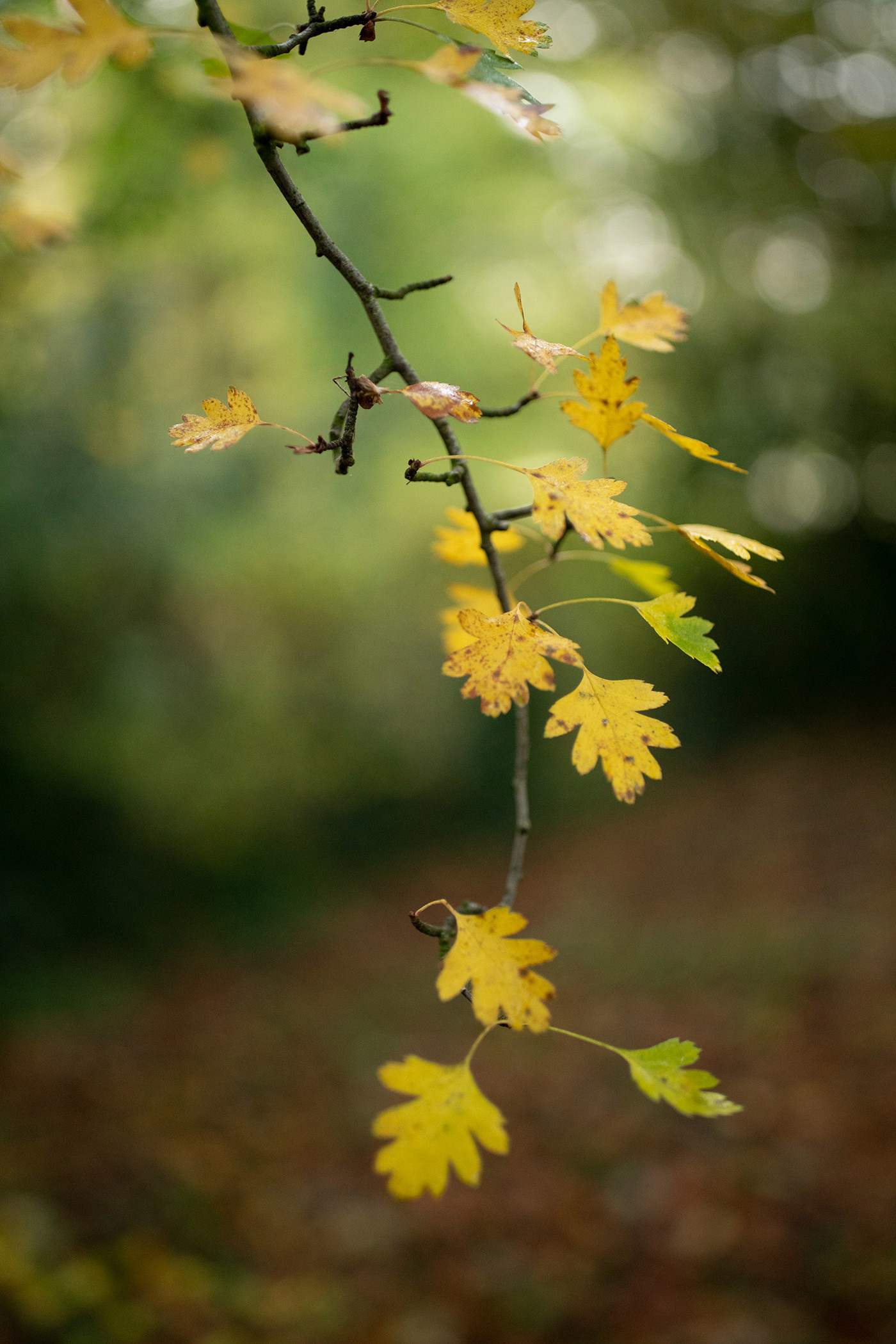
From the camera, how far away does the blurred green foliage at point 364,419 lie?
398 centimetres

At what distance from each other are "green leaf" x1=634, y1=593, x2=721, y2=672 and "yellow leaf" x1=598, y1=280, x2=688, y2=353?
0.29 metres

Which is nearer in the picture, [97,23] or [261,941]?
[97,23]

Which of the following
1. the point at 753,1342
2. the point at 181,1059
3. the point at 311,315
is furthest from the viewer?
the point at 311,315

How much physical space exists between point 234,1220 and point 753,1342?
5.44 feet

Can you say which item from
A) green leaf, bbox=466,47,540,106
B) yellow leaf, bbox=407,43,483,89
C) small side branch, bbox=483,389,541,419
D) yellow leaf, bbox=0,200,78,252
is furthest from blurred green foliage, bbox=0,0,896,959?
yellow leaf, bbox=407,43,483,89

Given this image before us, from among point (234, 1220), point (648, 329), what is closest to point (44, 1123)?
point (234, 1220)

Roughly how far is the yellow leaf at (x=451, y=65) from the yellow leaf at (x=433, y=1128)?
0.71 metres

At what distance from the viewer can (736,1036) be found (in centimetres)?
358

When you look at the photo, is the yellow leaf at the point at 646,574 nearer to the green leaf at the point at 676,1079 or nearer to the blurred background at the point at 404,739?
the green leaf at the point at 676,1079

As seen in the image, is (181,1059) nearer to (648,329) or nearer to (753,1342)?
(753,1342)

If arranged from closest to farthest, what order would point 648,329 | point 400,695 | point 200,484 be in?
point 648,329 → point 200,484 → point 400,695

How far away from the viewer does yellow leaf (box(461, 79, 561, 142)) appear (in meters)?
0.56

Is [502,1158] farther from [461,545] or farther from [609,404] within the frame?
[609,404]

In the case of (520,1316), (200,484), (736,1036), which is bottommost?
(520,1316)
